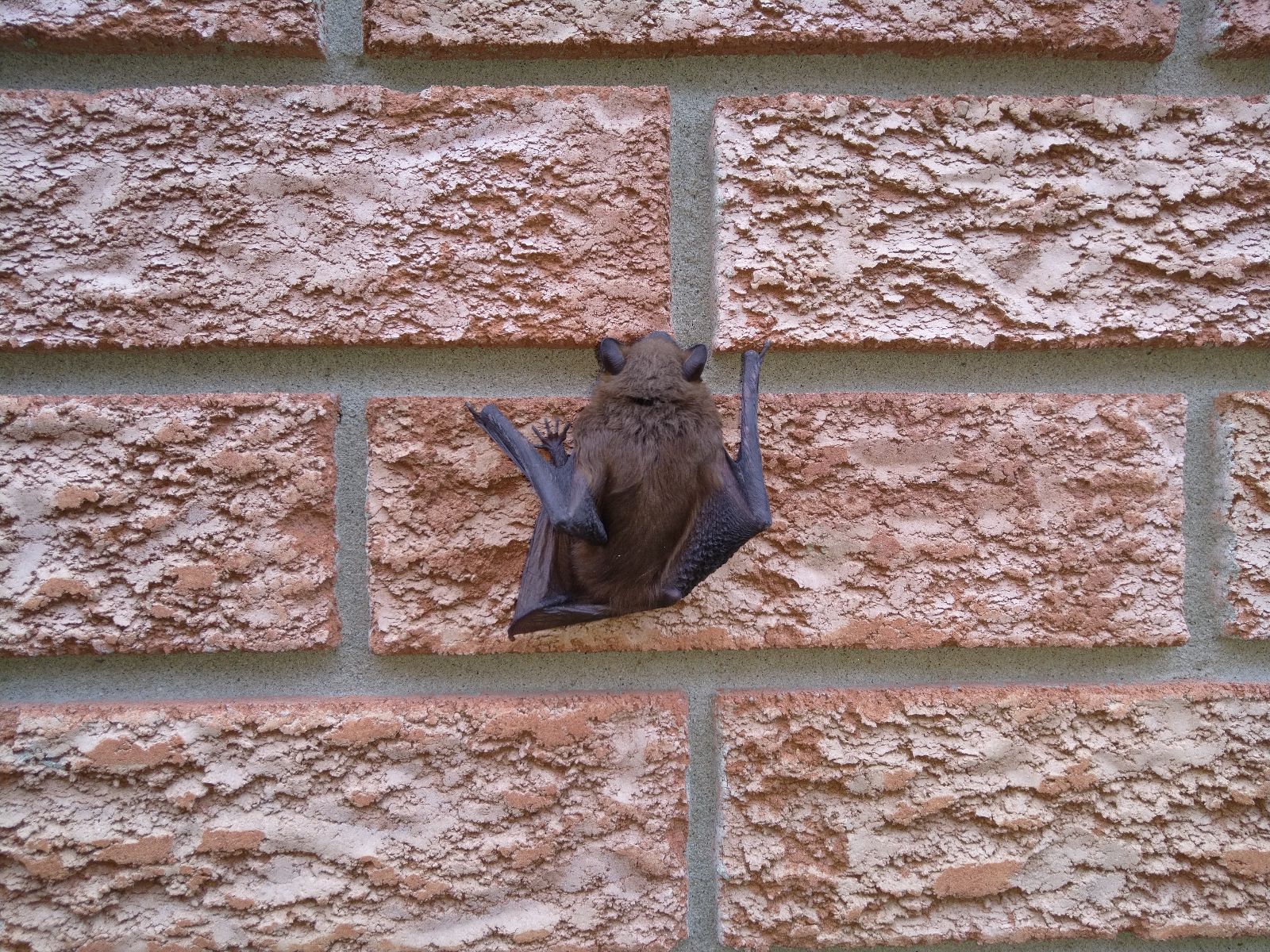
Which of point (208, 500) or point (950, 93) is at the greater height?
point (950, 93)

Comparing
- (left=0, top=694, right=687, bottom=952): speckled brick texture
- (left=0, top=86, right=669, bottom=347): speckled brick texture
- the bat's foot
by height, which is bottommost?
(left=0, top=694, right=687, bottom=952): speckled brick texture

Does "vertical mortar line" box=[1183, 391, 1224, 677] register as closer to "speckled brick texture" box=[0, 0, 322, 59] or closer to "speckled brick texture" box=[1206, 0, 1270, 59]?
"speckled brick texture" box=[1206, 0, 1270, 59]

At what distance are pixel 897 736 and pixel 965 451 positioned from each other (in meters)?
0.35

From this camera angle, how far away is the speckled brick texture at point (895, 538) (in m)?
0.88

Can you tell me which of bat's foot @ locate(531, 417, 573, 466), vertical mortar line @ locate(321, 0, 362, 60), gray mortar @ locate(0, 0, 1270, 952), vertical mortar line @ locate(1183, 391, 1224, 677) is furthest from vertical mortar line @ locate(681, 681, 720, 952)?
vertical mortar line @ locate(321, 0, 362, 60)

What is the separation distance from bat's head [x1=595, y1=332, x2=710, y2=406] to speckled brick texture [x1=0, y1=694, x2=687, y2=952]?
363mm

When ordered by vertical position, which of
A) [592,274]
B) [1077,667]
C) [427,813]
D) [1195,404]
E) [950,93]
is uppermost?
[950,93]

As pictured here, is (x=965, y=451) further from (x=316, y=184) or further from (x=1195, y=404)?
(x=316, y=184)

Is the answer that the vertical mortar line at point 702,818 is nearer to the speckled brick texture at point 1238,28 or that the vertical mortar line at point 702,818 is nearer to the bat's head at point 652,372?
the bat's head at point 652,372

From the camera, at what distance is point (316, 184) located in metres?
0.88

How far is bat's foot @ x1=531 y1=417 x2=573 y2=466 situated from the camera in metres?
0.84

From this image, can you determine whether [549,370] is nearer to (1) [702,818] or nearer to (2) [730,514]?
(2) [730,514]

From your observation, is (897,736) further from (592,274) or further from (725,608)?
(592,274)

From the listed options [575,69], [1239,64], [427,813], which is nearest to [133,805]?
[427,813]
